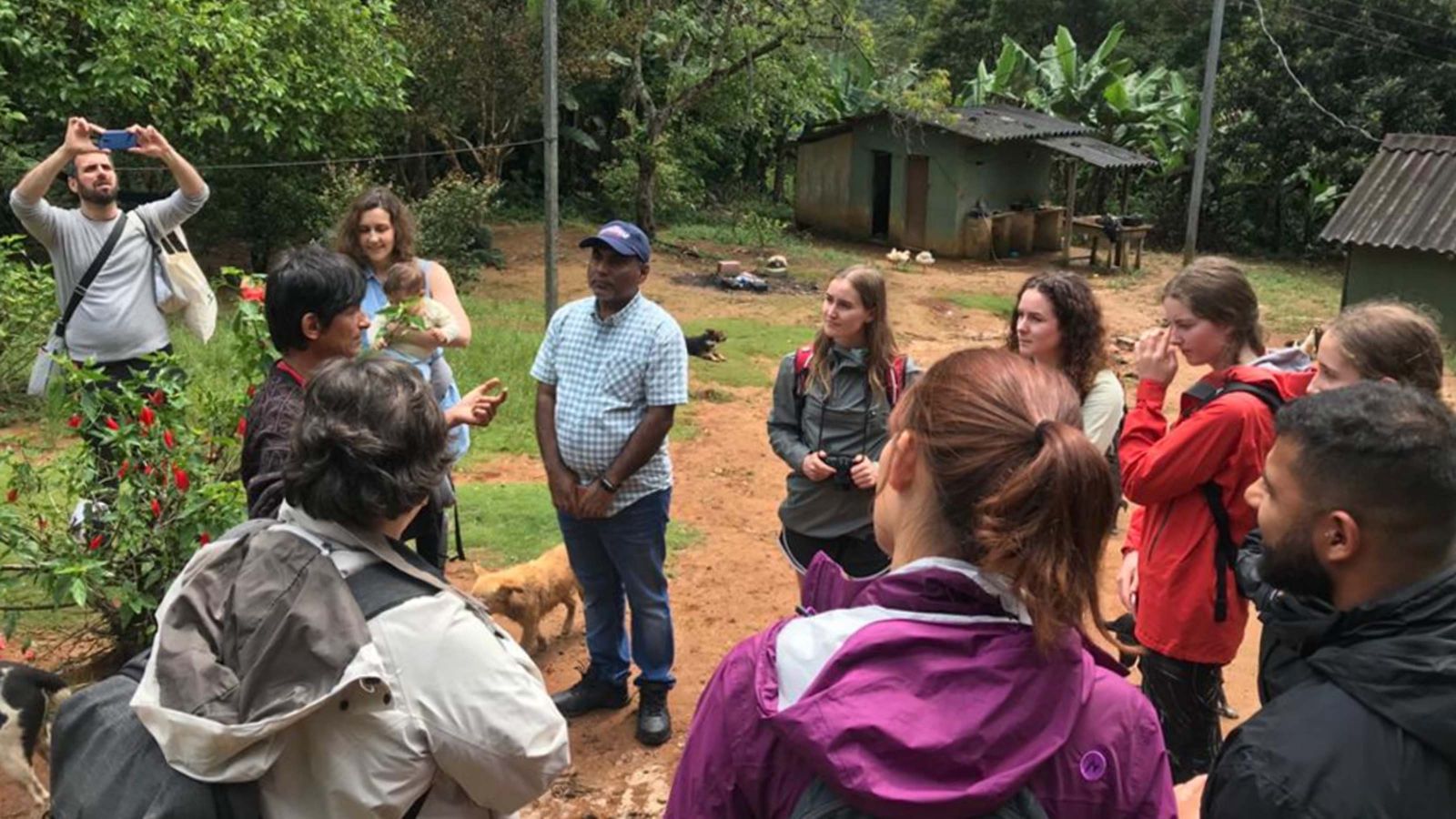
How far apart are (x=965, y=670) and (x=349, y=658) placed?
1.00 metres

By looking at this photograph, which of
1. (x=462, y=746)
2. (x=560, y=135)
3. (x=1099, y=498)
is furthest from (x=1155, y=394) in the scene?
(x=560, y=135)

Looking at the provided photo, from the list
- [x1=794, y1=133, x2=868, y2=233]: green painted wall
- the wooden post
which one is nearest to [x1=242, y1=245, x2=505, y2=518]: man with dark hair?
the wooden post

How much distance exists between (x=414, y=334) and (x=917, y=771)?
3319 mm

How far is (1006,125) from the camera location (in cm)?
2148

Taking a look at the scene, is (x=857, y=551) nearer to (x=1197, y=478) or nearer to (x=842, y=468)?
(x=842, y=468)

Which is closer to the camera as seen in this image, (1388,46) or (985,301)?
Answer: (985,301)

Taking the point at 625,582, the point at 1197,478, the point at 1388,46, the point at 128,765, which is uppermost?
the point at 1388,46

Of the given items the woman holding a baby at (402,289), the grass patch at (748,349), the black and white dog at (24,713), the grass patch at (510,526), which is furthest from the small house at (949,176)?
the black and white dog at (24,713)

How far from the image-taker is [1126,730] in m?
1.50

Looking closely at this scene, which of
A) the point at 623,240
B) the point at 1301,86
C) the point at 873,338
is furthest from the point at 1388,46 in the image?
the point at 623,240

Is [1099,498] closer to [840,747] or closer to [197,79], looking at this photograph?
[840,747]

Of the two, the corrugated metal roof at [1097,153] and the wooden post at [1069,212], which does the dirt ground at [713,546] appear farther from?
the corrugated metal roof at [1097,153]

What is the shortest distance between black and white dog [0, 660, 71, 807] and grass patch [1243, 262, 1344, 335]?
15.5m

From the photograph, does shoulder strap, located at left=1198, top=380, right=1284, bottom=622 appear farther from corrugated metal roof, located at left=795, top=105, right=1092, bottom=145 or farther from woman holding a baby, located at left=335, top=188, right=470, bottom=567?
corrugated metal roof, located at left=795, top=105, right=1092, bottom=145
